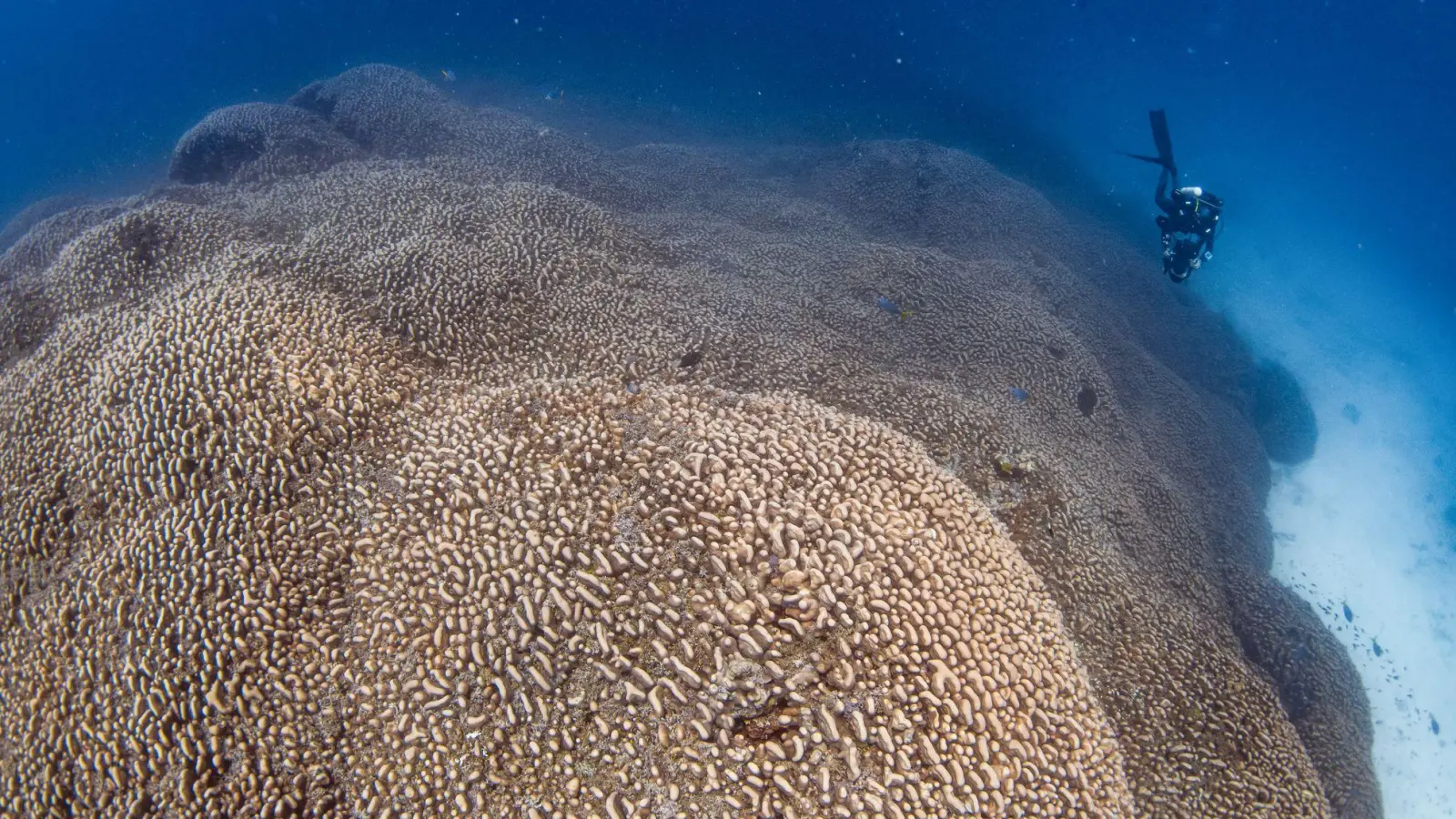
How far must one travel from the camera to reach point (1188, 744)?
5648mm

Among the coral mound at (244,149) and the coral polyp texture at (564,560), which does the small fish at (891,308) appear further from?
the coral mound at (244,149)

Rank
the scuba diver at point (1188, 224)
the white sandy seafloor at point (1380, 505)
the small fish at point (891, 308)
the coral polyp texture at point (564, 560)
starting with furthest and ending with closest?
the white sandy seafloor at point (1380, 505), the scuba diver at point (1188, 224), the small fish at point (891, 308), the coral polyp texture at point (564, 560)

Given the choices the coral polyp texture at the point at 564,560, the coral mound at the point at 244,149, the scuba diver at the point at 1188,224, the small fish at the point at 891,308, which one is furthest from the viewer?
the scuba diver at the point at 1188,224

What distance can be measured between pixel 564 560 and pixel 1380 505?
22989 millimetres

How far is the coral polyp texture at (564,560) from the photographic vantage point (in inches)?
129

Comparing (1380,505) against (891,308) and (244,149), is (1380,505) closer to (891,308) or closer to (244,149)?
(891,308)

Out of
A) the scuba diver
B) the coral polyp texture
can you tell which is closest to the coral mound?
the coral polyp texture

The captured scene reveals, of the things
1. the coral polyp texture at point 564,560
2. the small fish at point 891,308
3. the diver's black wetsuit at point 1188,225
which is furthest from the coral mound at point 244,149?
the diver's black wetsuit at point 1188,225

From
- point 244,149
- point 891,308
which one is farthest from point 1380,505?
point 244,149

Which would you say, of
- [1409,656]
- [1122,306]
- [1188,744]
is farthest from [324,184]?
[1409,656]

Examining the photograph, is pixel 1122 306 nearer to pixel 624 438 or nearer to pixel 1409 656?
pixel 1409 656

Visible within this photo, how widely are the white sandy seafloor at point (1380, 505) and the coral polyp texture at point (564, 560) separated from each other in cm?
816

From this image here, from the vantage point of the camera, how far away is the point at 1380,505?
1734 centimetres

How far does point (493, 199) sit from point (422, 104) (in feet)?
27.0
